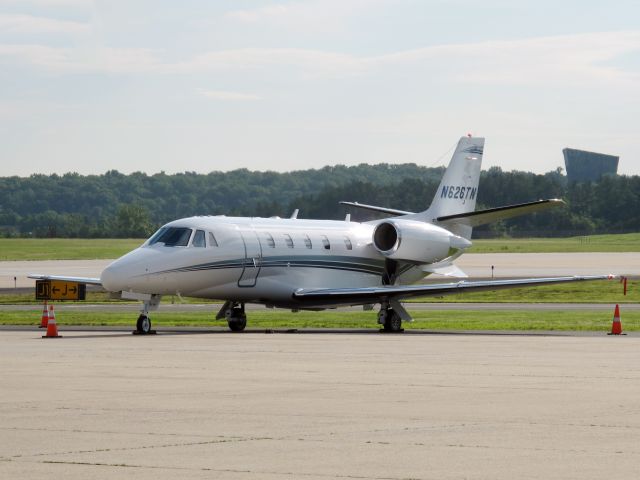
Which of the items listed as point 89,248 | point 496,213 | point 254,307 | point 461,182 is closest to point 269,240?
point 496,213

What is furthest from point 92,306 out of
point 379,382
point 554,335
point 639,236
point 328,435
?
point 639,236

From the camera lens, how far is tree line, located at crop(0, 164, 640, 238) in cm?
16712

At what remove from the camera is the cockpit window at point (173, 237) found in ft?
111

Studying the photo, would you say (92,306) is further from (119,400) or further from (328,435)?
(328,435)

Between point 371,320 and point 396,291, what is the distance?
5.90 metres

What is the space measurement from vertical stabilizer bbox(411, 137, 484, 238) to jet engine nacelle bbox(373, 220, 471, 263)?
1706 mm

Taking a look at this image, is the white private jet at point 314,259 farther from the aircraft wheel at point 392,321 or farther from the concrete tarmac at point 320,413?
the concrete tarmac at point 320,413

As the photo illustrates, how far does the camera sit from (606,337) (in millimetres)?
30047

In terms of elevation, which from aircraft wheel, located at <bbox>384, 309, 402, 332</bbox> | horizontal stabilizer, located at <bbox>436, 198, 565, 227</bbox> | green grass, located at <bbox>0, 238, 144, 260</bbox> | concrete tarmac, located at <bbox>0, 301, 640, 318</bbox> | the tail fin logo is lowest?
green grass, located at <bbox>0, 238, 144, 260</bbox>

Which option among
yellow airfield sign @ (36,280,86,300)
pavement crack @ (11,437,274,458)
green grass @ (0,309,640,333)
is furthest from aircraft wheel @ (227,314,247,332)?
pavement crack @ (11,437,274,458)

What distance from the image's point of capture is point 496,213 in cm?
3662

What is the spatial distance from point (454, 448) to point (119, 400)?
17.9 feet

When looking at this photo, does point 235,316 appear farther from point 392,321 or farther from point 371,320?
point 371,320

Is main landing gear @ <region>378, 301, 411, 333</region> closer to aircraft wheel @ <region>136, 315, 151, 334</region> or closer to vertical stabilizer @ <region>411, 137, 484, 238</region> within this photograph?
vertical stabilizer @ <region>411, 137, 484, 238</region>
